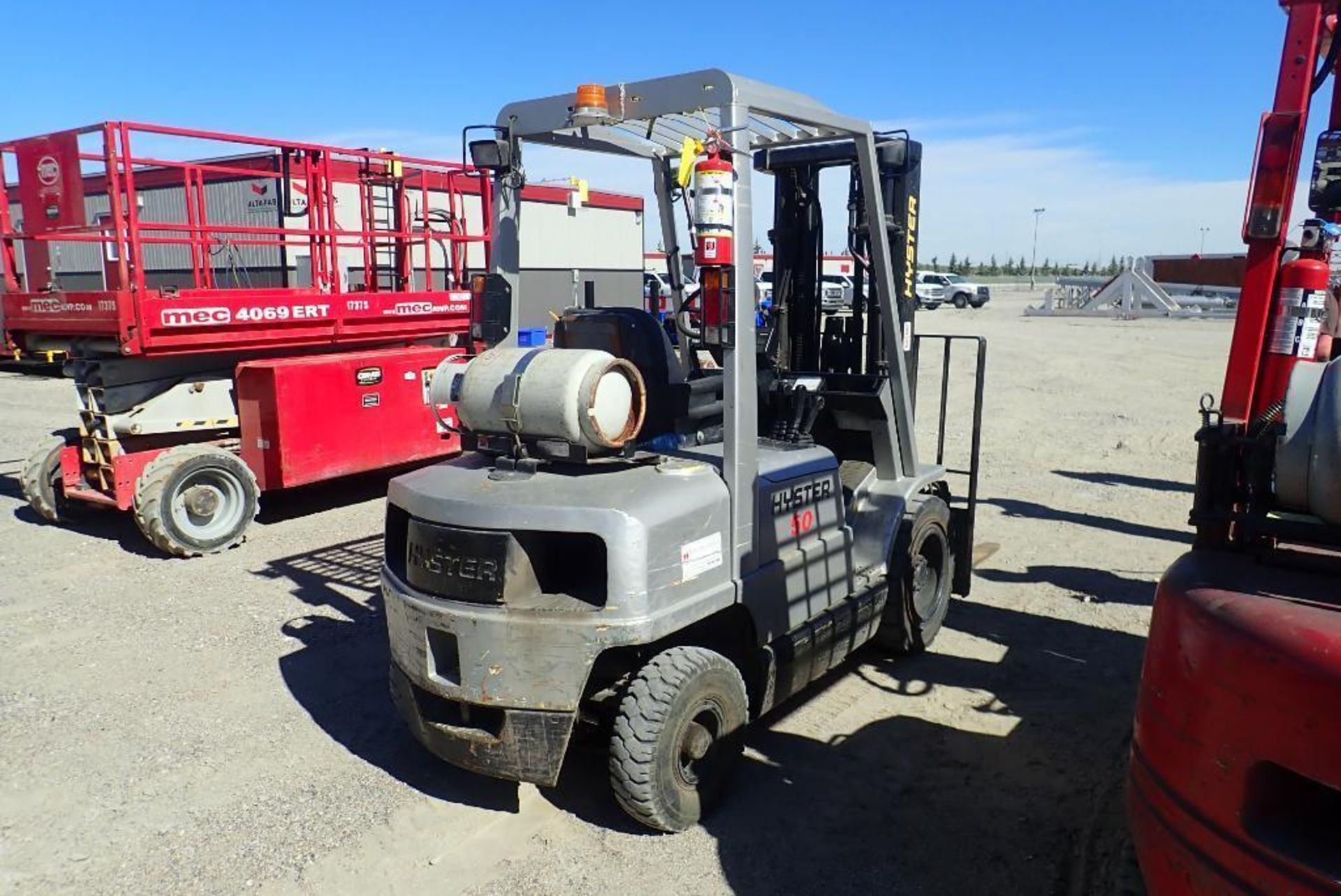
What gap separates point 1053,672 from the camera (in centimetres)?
536

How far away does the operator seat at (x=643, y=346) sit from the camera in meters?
4.30

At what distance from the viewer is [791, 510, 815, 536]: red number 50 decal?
433cm

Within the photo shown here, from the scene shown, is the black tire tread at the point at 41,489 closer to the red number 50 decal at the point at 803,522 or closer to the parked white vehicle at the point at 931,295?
the red number 50 decal at the point at 803,522

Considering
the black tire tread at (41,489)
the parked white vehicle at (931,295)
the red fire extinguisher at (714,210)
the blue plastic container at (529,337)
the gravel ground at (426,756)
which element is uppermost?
the red fire extinguisher at (714,210)

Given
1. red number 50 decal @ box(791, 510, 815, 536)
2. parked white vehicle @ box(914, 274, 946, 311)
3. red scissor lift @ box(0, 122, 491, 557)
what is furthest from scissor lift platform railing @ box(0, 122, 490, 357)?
parked white vehicle @ box(914, 274, 946, 311)

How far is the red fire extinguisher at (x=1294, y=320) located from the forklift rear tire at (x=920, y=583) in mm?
1951

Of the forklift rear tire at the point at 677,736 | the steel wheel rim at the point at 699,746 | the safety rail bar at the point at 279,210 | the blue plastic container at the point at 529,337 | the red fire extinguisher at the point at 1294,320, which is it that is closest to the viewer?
the red fire extinguisher at the point at 1294,320

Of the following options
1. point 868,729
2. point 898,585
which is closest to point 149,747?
point 868,729

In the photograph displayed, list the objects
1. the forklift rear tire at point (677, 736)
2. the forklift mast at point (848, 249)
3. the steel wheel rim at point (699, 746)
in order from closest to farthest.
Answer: the forklift rear tire at point (677, 736) < the steel wheel rim at point (699, 746) < the forklift mast at point (848, 249)

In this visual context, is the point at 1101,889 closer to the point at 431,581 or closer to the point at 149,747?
the point at 431,581

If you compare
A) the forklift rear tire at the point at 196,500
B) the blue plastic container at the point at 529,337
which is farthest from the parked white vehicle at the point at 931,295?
the blue plastic container at the point at 529,337

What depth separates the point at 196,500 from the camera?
25.7 ft

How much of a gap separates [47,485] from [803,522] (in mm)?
7619

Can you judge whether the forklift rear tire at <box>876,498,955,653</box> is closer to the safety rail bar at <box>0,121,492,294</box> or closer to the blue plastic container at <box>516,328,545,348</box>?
the blue plastic container at <box>516,328,545,348</box>
